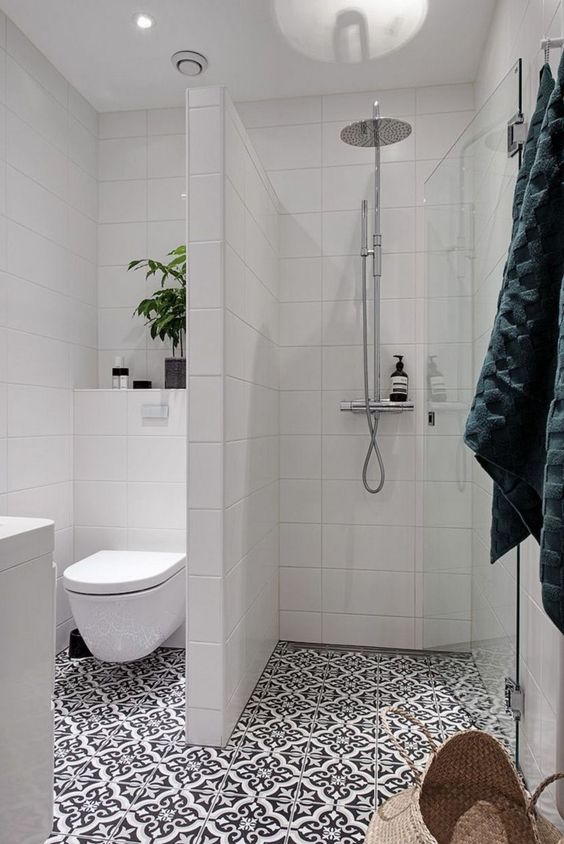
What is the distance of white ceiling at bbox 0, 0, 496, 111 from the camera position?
2.32 m

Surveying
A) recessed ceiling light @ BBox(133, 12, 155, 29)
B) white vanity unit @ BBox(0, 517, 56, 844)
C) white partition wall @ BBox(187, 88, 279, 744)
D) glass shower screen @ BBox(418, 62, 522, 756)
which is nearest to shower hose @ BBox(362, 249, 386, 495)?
glass shower screen @ BBox(418, 62, 522, 756)

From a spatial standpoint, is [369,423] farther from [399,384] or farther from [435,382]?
[435,382]

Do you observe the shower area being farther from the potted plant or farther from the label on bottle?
the potted plant

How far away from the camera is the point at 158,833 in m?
1.60

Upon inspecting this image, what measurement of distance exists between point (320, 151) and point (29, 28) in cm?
128

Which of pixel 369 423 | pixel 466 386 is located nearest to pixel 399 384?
pixel 369 423

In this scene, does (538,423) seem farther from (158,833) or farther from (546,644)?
(158,833)

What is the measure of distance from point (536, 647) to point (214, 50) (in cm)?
249

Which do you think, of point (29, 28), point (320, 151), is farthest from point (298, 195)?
point (29, 28)

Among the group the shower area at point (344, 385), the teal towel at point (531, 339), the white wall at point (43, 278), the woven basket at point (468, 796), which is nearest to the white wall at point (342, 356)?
the shower area at point (344, 385)

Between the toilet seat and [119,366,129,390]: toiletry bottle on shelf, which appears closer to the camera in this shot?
the toilet seat

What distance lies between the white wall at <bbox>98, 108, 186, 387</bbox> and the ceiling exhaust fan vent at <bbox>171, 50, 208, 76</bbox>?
31cm

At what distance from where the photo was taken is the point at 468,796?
1.38 m

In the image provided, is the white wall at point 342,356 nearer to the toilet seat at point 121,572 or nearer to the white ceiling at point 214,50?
the white ceiling at point 214,50
